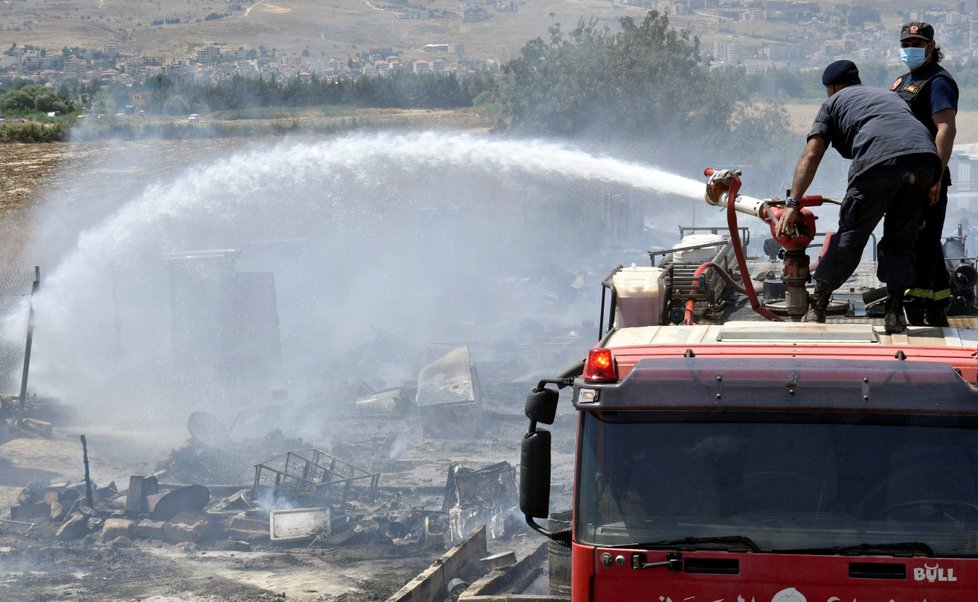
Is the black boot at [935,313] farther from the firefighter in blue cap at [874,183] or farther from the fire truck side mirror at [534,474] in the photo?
the fire truck side mirror at [534,474]

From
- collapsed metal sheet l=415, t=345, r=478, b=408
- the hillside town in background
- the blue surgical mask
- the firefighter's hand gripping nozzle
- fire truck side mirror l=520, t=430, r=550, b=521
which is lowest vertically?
collapsed metal sheet l=415, t=345, r=478, b=408

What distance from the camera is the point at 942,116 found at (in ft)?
20.1

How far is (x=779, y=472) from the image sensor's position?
4691 mm

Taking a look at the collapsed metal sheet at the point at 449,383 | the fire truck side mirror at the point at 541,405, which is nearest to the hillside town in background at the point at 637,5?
the collapsed metal sheet at the point at 449,383

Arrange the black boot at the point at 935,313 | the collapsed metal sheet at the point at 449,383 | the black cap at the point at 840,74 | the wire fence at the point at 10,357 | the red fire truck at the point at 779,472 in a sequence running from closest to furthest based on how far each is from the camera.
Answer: the red fire truck at the point at 779,472, the black boot at the point at 935,313, the black cap at the point at 840,74, the collapsed metal sheet at the point at 449,383, the wire fence at the point at 10,357

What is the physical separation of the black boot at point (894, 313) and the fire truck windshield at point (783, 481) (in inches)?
29.6

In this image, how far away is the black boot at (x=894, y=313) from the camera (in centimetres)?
529

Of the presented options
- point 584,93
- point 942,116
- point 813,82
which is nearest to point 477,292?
point 584,93

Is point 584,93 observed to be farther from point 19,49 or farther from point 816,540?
point 19,49


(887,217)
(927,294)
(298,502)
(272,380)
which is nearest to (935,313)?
(927,294)

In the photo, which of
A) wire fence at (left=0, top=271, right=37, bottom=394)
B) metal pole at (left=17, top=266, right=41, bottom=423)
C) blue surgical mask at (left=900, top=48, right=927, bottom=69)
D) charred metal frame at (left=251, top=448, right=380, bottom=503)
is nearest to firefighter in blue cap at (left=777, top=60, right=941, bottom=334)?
blue surgical mask at (left=900, top=48, right=927, bottom=69)

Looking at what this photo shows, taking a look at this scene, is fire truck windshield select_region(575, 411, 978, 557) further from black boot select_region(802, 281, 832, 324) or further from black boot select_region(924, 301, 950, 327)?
black boot select_region(924, 301, 950, 327)

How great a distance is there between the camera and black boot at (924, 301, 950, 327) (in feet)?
19.0

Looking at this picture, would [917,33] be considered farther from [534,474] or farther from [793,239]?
[534,474]
